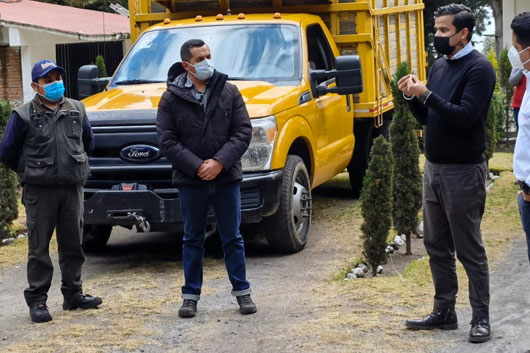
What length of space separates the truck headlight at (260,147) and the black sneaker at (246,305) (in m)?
1.89

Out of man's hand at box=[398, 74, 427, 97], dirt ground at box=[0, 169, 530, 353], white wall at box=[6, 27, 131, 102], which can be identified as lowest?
dirt ground at box=[0, 169, 530, 353]

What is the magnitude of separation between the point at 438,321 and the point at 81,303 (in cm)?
268

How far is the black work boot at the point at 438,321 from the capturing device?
264 inches

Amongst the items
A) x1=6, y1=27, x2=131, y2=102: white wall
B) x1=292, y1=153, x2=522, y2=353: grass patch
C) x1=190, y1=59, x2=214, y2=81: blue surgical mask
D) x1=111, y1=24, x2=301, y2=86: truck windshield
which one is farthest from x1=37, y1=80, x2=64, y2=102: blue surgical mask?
x1=6, y1=27, x2=131, y2=102: white wall

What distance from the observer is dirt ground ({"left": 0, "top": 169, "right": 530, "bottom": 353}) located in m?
6.59

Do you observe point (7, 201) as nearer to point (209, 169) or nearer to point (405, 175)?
point (405, 175)

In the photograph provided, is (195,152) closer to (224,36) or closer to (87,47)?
(224,36)

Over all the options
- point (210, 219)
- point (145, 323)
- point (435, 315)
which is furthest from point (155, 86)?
point (435, 315)

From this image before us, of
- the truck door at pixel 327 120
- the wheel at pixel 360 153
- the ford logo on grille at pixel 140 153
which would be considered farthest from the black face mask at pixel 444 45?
the wheel at pixel 360 153

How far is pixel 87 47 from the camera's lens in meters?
21.7

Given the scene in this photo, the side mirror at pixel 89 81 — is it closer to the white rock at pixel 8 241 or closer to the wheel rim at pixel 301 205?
the white rock at pixel 8 241

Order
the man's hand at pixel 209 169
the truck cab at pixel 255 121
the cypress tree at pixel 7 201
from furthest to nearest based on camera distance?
the cypress tree at pixel 7 201, the truck cab at pixel 255 121, the man's hand at pixel 209 169

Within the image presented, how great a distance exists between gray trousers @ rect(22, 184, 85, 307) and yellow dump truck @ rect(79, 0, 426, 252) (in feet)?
4.12

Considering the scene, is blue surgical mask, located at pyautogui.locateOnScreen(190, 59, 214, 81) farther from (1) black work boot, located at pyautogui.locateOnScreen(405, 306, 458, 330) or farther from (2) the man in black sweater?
(1) black work boot, located at pyautogui.locateOnScreen(405, 306, 458, 330)
